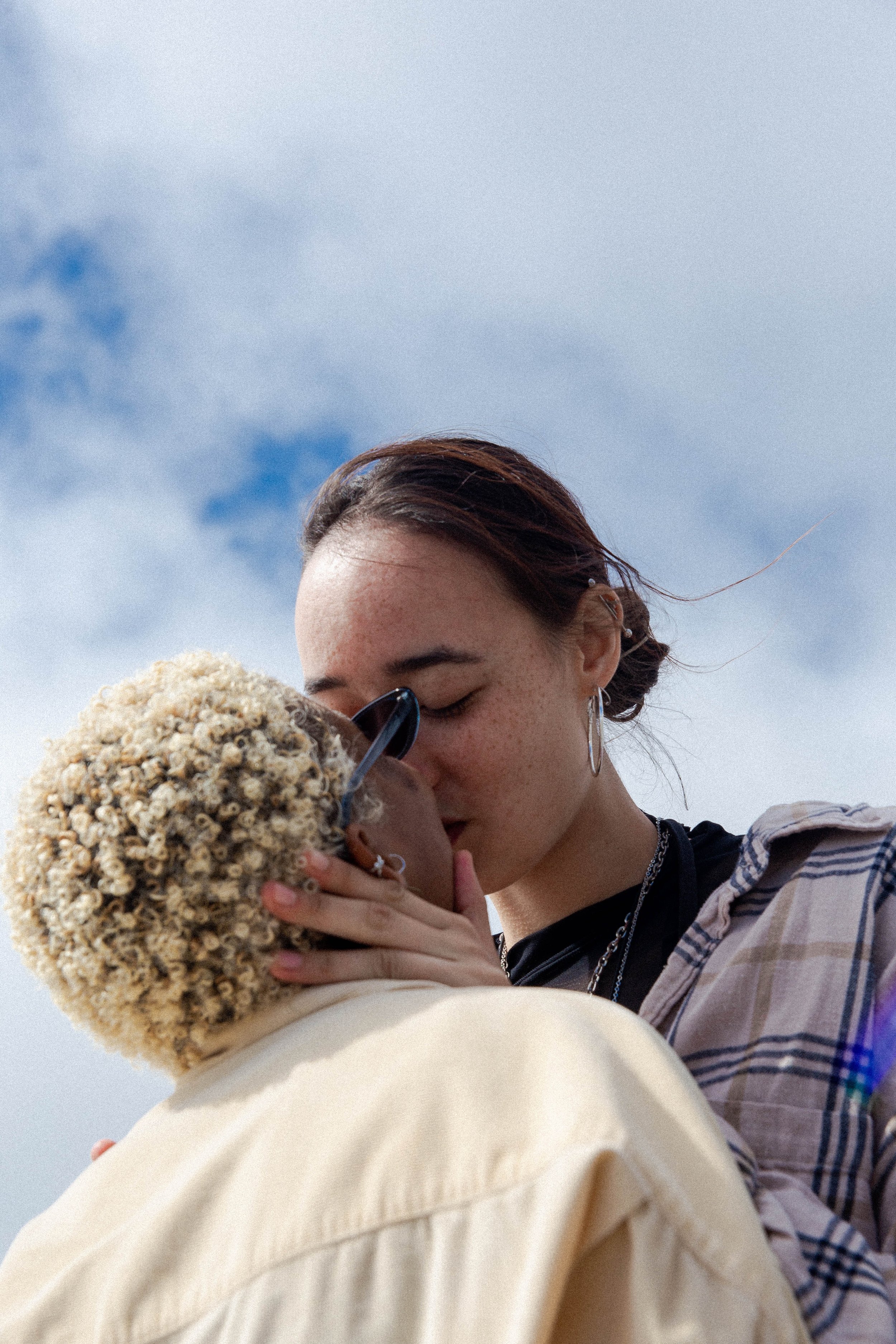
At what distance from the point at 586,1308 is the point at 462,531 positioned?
2068 mm

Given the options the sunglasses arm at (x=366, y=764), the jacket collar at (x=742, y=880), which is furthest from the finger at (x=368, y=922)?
the jacket collar at (x=742, y=880)

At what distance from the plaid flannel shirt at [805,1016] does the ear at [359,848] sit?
27.1 inches

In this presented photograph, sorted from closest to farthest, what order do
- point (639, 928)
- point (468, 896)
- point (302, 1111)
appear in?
point (302, 1111)
point (468, 896)
point (639, 928)

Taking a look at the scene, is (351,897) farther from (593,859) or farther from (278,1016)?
(593,859)

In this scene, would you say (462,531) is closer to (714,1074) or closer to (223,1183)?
(714,1074)

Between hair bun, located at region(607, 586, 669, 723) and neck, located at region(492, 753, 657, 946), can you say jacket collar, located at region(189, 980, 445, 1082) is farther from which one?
hair bun, located at region(607, 586, 669, 723)

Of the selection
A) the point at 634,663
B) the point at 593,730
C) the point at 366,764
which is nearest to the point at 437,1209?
the point at 366,764

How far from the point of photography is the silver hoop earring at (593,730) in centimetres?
318

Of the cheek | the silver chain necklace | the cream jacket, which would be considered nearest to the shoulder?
the silver chain necklace

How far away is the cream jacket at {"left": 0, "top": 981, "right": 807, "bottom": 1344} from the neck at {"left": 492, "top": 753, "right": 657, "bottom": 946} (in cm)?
163

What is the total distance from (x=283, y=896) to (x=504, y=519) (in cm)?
178

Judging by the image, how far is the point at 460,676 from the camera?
8.82 ft

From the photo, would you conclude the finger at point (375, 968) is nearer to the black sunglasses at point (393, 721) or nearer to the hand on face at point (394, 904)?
the hand on face at point (394, 904)

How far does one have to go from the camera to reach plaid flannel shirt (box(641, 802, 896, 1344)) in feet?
6.19
